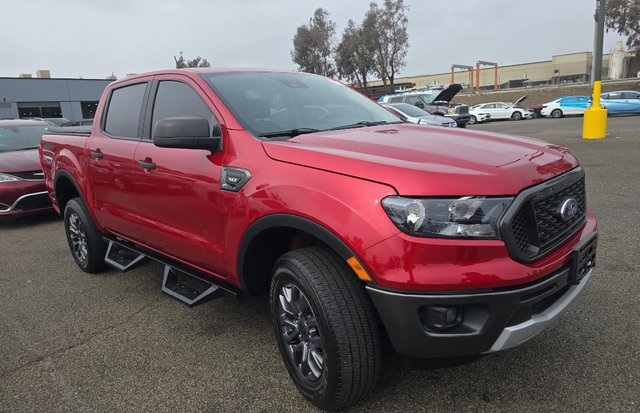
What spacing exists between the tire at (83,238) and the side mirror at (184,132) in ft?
7.23

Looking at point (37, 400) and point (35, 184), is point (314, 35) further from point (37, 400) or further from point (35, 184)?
point (37, 400)

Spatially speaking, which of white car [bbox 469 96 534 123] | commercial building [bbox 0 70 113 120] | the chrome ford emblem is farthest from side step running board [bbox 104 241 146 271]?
commercial building [bbox 0 70 113 120]

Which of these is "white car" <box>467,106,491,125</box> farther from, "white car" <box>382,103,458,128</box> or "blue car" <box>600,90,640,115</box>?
"white car" <box>382,103,458,128</box>

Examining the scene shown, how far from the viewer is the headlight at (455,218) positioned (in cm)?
202

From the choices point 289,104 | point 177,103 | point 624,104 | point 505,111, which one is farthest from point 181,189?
point 505,111

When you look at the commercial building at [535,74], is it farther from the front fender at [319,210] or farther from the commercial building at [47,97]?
the front fender at [319,210]

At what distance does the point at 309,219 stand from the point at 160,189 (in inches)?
57.5

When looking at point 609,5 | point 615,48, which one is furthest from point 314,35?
point 615,48

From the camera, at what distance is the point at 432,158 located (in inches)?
89.1

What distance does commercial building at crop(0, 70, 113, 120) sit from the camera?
1476 inches

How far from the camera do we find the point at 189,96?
331 cm

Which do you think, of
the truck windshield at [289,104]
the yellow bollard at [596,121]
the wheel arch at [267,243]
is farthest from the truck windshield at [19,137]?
the yellow bollard at [596,121]

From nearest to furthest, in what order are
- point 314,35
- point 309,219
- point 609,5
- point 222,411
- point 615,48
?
point 309,219 → point 222,411 → point 609,5 → point 314,35 → point 615,48

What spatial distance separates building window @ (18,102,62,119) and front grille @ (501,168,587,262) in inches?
1748
